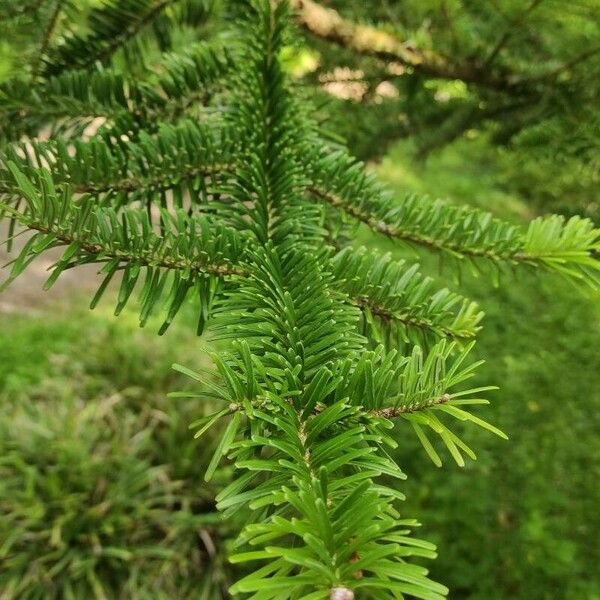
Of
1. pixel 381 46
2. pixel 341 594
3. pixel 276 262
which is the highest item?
pixel 381 46

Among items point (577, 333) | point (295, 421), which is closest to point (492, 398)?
point (577, 333)

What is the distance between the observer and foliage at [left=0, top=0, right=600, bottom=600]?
229mm

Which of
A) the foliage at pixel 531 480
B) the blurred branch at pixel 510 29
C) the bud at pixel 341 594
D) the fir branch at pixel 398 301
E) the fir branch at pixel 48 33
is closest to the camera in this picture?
the bud at pixel 341 594

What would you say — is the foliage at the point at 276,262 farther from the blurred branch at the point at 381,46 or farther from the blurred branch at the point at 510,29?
the blurred branch at the point at 510,29

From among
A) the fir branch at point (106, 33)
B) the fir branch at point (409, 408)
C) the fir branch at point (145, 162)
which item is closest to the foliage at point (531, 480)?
the fir branch at point (106, 33)

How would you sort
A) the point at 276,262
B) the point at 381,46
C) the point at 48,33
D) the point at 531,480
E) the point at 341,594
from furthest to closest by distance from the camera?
the point at 531,480 < the point at 381,46 < the point at 48,33 < the point at 276,262 < the point at 341,594

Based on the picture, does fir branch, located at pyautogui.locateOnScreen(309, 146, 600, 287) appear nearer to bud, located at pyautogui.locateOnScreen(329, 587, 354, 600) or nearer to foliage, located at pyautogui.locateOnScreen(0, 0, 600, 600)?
foliage, located at pyautogui.locateOnScreen(0, 0, 600, 600)

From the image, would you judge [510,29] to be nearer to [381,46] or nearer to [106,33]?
[381,46]

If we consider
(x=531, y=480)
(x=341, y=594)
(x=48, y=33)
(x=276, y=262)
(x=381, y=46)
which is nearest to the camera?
(x=341, y=594)

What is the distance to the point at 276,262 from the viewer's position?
340 millimetres

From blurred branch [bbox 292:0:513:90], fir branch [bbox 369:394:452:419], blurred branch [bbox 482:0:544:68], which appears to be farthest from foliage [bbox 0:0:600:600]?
blurred branch [bbox 482:0:544:68]

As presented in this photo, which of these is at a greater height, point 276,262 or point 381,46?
point 381,46

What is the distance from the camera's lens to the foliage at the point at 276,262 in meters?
0.23

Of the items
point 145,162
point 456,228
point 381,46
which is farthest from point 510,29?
point 145,162
